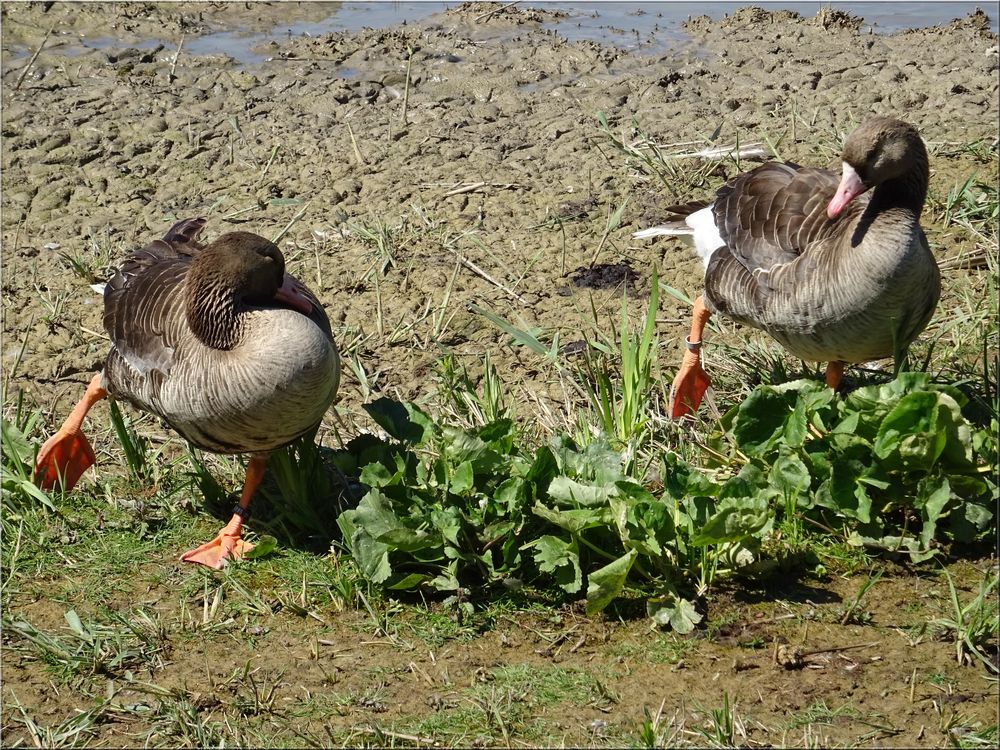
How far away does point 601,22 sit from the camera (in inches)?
442

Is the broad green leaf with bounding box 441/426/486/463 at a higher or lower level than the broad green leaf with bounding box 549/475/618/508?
higher

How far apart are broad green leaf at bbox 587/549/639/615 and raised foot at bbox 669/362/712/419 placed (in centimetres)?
156

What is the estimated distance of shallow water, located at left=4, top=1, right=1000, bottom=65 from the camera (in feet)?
34.4

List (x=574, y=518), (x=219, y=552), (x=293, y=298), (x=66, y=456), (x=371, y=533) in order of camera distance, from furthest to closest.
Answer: (x=66, y=456) < (x=293, y=298) < (x=219, y=552) < (x=371, y=533) < (x=574, y=518)

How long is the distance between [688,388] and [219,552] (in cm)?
249

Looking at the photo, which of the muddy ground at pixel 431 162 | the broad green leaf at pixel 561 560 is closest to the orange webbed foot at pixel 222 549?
the muddy ground at pixel 431 162

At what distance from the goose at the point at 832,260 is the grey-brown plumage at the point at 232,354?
1.96 m

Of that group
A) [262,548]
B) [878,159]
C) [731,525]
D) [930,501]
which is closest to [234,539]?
[262,548]

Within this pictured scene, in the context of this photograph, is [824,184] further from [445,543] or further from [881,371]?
[445,543]

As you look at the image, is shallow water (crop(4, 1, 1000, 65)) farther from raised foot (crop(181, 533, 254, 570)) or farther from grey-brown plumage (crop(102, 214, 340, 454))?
raised foot (crop(181, 533, 254, 570))

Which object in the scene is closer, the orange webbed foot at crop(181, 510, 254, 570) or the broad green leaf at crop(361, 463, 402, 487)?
the broad green leaf at crop(361, 463, 402, 487)

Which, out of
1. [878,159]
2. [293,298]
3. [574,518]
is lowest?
[574,518]

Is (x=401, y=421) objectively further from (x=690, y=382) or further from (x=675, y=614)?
(x=690, y=382)

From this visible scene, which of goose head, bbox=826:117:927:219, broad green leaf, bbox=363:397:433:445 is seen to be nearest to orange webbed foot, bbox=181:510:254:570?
broad green leaf, bbox=363:397:433:445
